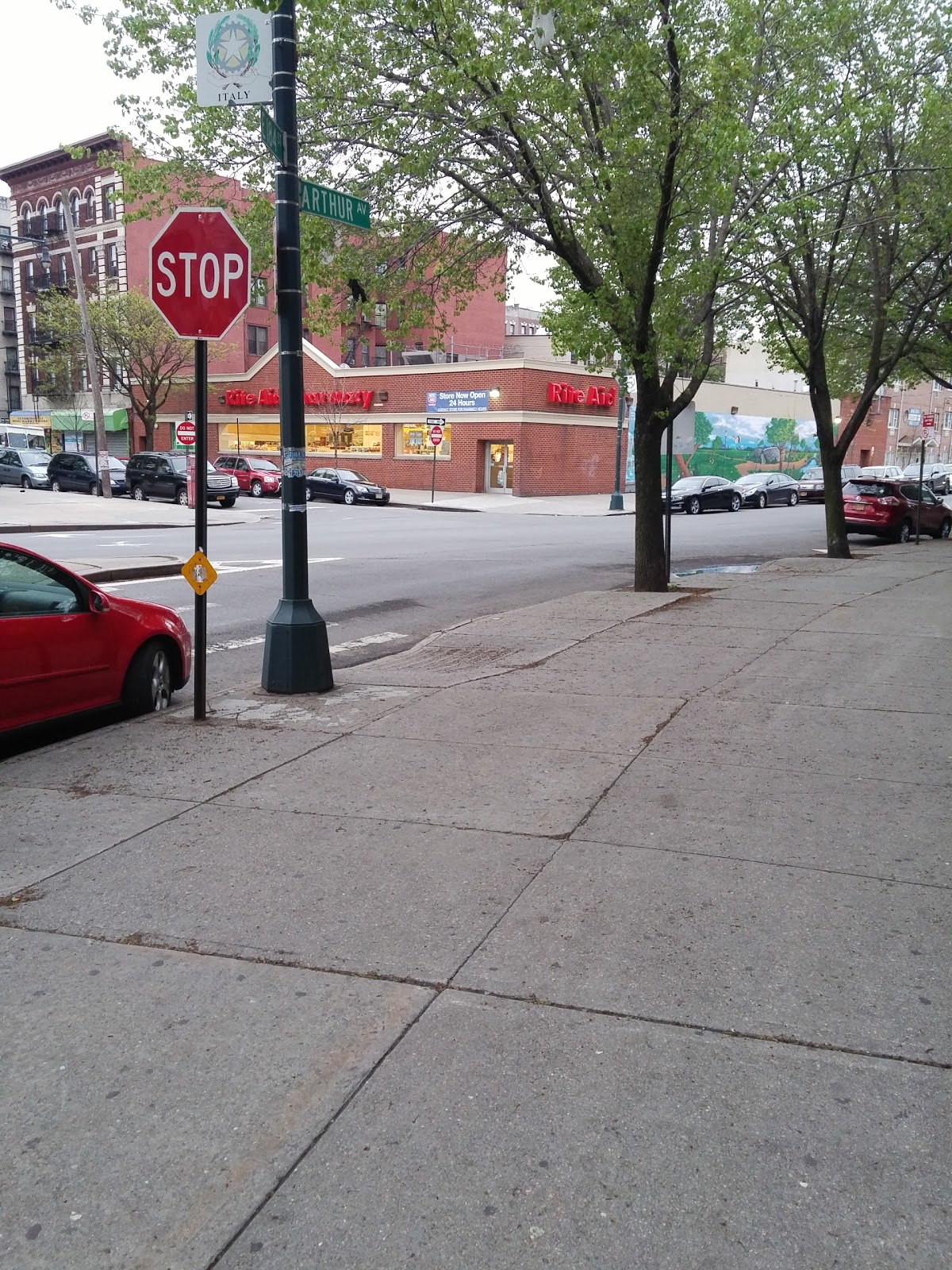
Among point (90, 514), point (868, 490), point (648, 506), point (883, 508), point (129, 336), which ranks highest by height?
point (129, 336)

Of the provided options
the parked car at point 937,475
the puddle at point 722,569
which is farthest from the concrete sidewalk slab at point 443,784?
the parked car at point 937,475

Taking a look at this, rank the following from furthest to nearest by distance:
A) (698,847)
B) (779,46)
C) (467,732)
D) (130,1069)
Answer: (779,46) < (467,732) < (698,847) < (130,1069)

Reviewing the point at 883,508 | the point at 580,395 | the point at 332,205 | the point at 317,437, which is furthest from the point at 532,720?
the point at 317,437

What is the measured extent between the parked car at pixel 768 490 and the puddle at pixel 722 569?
23.9m

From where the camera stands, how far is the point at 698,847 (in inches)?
196

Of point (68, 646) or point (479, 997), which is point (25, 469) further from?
point (479, 997)

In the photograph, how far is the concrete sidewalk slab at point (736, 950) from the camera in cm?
352

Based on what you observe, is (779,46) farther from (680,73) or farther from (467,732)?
(467,732)

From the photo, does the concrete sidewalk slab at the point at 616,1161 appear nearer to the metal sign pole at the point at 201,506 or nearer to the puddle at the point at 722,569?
the metal sign pole at the point at 201,506

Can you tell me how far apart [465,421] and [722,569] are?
27.4 m

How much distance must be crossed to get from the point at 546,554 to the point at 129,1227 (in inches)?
750

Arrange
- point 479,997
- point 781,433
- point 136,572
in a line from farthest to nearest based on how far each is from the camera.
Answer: point 781,433
point 136,572
point 479,997

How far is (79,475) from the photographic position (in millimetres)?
40375

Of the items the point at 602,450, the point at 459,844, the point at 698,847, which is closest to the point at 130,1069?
the point at 459,844
